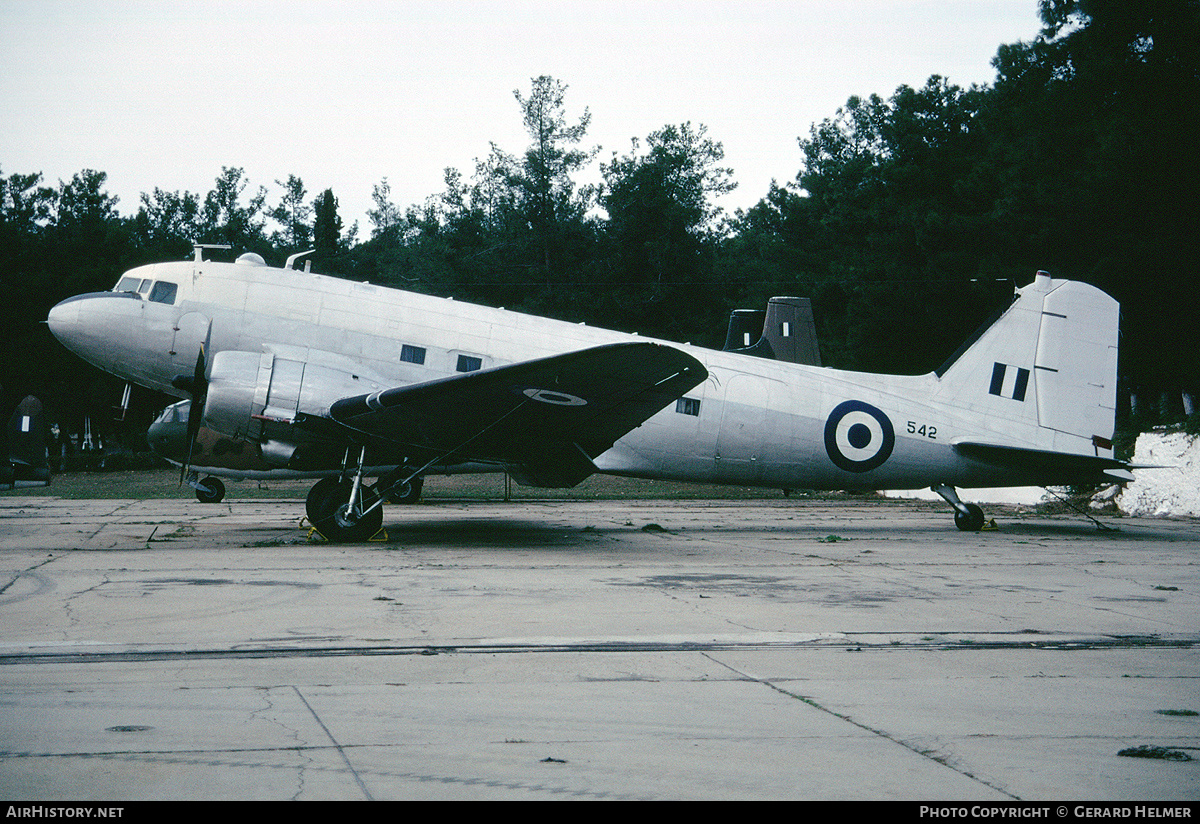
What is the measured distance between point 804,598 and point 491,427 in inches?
200

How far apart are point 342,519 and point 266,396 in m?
1.82

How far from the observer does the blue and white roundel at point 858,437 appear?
14055 mm

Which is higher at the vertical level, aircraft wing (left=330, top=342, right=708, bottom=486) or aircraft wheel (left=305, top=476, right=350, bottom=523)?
aircraft wing (left=330, top=342, right=708, bottom=486)

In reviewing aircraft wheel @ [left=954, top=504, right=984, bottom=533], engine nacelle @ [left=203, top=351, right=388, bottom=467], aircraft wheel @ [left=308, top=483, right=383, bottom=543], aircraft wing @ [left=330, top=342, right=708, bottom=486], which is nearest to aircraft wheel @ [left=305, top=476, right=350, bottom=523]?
aircraft wheel @ [left=308, top=483, right=383, bottom=543]

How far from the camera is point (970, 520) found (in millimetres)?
15117

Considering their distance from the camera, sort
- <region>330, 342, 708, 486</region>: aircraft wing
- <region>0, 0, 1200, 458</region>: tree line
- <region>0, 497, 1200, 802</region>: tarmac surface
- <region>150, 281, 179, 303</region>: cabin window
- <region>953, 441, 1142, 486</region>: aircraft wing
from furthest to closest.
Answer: <region>0, 0, 1200, 458</region>: tree line
<region>953, 441, 1142, 486</region>: aircraft wing
<region>150, 281, 179, 303</region>: cabin window
<region>330, 342, 708, 486</region>: aircraft wing
<region>0, 497, 1200, 802</region>: tarmac surface

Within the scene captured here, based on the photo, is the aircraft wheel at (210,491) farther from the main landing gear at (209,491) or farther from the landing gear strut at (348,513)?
the landing gear strut at (348,513)

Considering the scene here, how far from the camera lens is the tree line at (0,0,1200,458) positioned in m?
25.8

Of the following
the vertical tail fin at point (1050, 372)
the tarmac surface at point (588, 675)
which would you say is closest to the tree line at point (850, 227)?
the vertical tail fin at point (1050, 372)

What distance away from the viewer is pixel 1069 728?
4.25 meters

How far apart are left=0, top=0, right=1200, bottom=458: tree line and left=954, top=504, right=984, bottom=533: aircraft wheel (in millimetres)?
13140

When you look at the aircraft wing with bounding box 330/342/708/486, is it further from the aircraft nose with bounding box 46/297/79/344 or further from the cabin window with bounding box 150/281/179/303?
the aircraft nose with bounding box 46/297/79/344

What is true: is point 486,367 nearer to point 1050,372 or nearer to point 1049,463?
point 1049,463

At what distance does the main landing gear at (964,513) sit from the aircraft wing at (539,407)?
19.8 ft
